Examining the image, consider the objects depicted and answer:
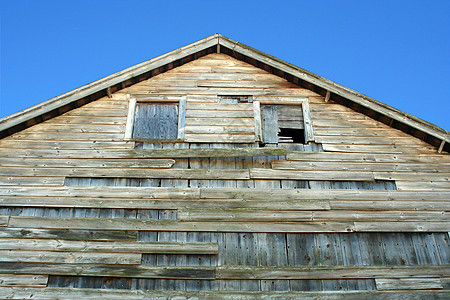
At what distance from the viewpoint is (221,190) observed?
866 centimetres

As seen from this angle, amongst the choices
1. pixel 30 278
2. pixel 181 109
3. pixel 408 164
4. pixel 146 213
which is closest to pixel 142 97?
pixel 181 109

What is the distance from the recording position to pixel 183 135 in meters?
9.54

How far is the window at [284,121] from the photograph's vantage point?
973 cm

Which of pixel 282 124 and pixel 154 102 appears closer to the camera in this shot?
pixel 282 124

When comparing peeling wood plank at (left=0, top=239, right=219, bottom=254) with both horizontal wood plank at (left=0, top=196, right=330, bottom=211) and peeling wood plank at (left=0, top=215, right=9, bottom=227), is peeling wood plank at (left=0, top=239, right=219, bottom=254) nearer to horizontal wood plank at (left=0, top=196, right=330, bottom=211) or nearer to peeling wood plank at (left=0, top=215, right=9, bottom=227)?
peeling wood plank at (left=0, top=215, right=9, bottom=227)

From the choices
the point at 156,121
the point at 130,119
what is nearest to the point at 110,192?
the point at 130,119

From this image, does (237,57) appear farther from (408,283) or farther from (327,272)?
(408,283)

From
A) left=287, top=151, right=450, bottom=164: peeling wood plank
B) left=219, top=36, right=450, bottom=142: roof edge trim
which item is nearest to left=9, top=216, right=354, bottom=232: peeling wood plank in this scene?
left=287, top=151, right=450, bottom=164: peeling wood plank

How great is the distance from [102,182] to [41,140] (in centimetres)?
186

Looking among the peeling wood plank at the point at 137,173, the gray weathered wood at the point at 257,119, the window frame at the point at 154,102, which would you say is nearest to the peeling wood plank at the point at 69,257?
the peeling wood plank at the point at 137,173

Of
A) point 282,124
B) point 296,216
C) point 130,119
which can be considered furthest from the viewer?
point 282,124

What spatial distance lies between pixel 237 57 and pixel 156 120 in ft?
9.26

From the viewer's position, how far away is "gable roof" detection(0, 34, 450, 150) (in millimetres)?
9591

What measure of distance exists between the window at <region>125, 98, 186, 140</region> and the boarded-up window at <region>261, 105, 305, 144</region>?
74.1 inches
